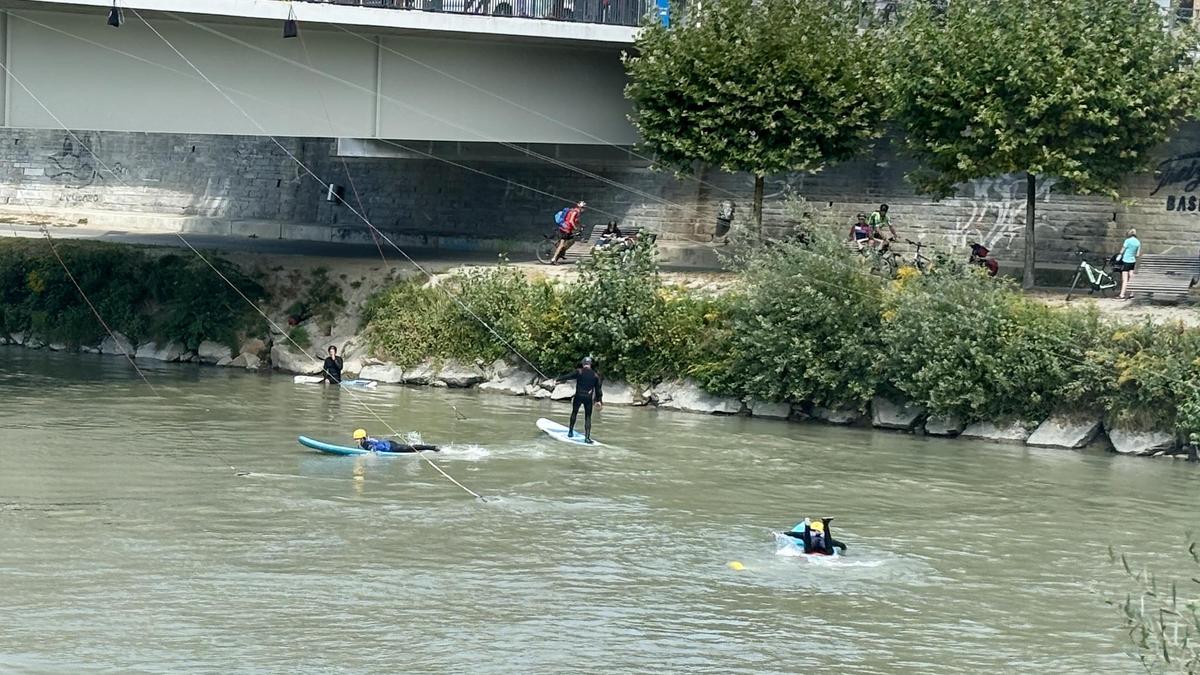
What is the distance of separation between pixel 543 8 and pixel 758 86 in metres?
5.10

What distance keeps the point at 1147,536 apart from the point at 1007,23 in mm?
14338

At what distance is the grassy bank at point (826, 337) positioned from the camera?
3338 cm

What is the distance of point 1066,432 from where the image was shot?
111 feet

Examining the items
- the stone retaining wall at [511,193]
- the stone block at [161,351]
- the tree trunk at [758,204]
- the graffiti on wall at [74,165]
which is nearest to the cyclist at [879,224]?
the stone retaining wall at [511,193]

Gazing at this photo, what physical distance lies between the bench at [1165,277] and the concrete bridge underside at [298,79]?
12.9 m

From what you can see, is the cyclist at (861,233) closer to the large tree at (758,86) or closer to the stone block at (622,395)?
the large tree at (758,86)

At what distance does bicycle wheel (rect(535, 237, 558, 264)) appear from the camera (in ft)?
145

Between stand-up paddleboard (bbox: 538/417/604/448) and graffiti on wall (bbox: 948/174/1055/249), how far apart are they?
13702 millimetres

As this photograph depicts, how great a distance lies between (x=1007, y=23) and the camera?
36688mm

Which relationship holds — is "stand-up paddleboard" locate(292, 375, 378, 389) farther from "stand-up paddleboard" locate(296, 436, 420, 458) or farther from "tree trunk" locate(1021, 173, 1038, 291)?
"tree trunk" locate(1021, 173, 1038, 291)

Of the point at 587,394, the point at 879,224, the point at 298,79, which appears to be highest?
the point at 298,79

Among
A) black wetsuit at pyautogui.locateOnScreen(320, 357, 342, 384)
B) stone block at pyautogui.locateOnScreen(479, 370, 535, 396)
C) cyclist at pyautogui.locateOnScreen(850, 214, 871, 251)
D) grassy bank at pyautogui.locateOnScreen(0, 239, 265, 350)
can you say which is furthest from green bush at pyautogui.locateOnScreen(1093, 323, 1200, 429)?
grassy bank at pyautogui.locateOnScreen(0, 239, 265, 350)

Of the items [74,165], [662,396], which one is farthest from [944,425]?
[74,165]

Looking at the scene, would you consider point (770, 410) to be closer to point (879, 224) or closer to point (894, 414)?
point (894, 414)
